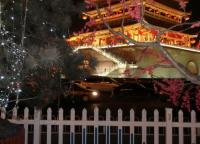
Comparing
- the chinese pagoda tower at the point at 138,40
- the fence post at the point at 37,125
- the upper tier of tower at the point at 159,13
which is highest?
the upper tier of tower at the point at 159,13

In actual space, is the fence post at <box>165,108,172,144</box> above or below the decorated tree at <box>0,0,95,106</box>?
below

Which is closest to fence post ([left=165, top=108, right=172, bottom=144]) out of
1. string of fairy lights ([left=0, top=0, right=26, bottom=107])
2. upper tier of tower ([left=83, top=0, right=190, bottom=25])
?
string of fairy lights ([left=0, top=0, right=26, bottom=107])

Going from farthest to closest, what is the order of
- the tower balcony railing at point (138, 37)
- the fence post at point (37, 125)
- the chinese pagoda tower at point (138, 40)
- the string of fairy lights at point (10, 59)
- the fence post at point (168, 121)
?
the chinese pagoda tower at point (138, 40) → the tower balcony railing at point (138, 37) → the fence post at point (168, 121) → the fence post at point (37, 125) → the string of fairy lights at point (10, 59)

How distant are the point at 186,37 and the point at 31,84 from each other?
139 feet

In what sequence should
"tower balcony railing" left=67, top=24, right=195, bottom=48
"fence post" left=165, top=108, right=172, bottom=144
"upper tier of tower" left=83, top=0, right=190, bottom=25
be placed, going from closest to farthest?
"fence post" left=165, top=108, right=172, bottom=144, "tower balcony railing" left=67, top=24, right=195, bottom=48, "upper tier of tower" left=83, top=0, right=190, bottom=25

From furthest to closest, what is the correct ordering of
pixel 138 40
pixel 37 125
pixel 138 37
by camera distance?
pixel 138 37 < pixel 138 40 < pixel 37 125

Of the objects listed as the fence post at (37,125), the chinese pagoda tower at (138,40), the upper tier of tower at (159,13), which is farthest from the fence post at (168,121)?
the upper tier of tower at (159,13)

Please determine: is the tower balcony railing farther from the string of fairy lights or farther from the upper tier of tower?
the string of fairy lights

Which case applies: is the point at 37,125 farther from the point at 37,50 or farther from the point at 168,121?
the point at 168,121

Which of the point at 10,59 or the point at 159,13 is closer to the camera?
the point at 10,59

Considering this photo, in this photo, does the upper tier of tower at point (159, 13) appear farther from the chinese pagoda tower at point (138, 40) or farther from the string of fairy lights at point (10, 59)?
the string of fairy lights at point (10, 59)

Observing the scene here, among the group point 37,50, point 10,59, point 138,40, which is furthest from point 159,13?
point 10,59

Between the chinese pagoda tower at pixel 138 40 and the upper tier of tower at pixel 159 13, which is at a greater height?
the upper tier of tower at pixel 159 13

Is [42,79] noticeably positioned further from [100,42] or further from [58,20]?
[100,42]
